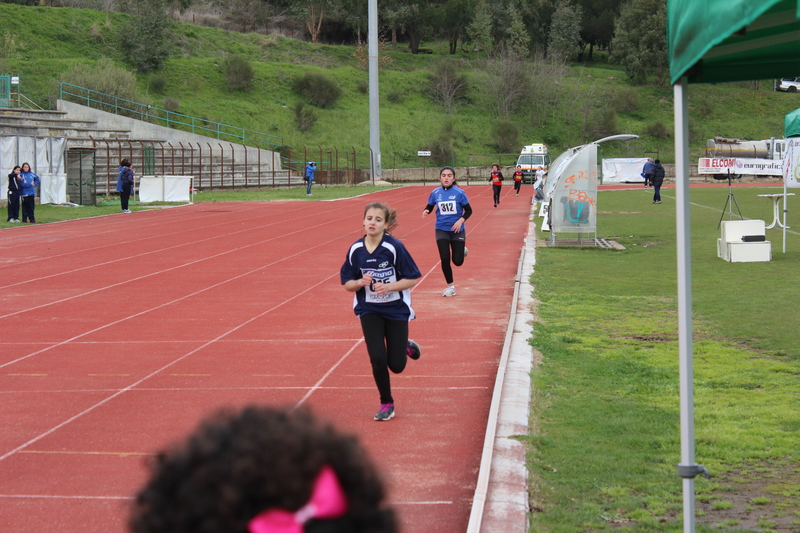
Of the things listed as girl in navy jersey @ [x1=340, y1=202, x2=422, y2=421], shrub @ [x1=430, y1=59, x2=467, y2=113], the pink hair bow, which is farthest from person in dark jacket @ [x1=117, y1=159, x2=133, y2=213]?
shrub @ [x1=430, y1=59, x2=467, y2=113]

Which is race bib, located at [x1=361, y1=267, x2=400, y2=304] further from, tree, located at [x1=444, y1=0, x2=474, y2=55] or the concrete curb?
tree, located at [x1=444, y1=0, x2=474, y2=55]

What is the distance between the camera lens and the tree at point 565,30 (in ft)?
307

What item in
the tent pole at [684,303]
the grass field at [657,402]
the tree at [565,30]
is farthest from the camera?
the tree at [565,30]

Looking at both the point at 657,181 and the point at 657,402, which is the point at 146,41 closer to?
the point at 657,181

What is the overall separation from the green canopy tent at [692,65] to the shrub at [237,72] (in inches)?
2669

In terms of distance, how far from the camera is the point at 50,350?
9.75m

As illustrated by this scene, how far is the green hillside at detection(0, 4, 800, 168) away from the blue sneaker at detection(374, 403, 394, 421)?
5348 centimetres

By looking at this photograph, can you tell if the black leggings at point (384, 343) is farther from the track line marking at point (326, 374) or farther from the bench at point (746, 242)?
the bench at point (746, 242)

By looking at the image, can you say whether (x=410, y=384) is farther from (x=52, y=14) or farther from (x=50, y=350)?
(x=52, y=14)

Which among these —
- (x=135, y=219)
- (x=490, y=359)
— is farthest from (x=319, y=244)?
(x=490, y=359)

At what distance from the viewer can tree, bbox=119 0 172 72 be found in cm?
6669

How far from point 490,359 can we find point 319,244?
12348 millimetres

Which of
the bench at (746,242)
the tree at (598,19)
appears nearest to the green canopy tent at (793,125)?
the bench at (746,242)

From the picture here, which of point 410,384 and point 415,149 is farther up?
point 415,149
